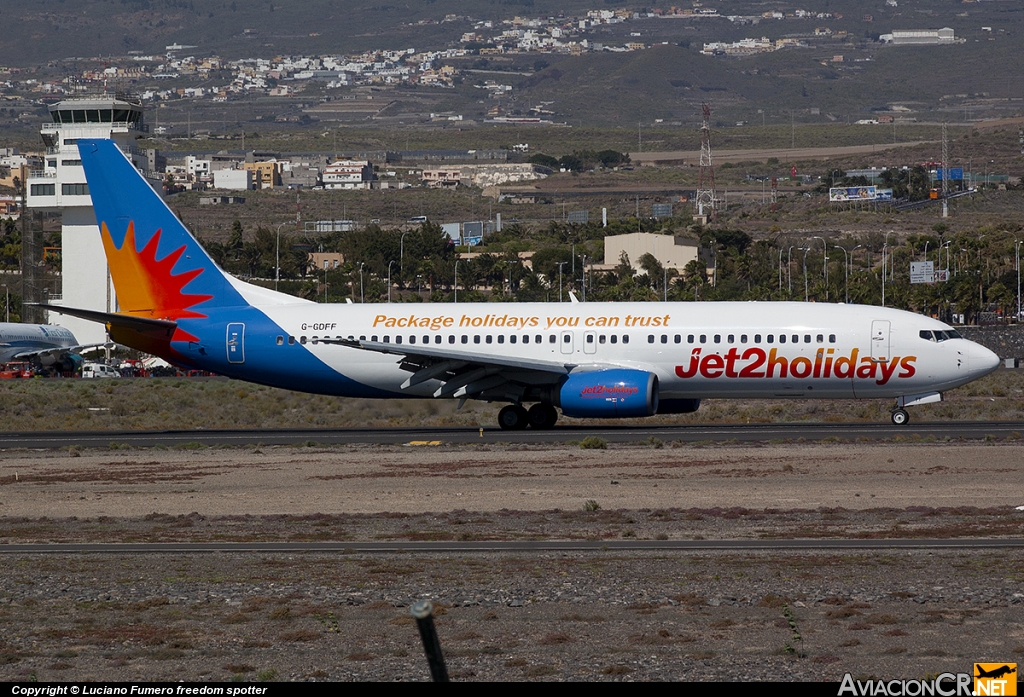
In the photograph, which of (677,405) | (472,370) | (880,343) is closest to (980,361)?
(880,343)

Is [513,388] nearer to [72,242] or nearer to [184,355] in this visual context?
[184,355]

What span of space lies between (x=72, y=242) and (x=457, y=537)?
81759 millimetres

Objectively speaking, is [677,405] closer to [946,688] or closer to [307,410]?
[307,410]

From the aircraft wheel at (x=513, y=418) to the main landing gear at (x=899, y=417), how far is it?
9867mm

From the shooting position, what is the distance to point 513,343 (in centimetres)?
3753

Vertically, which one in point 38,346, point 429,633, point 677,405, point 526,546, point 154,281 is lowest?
→ point 38,346

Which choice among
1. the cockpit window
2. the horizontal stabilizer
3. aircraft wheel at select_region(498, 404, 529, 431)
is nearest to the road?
aircraft wheel at select_region(498, 404, 529, 431)

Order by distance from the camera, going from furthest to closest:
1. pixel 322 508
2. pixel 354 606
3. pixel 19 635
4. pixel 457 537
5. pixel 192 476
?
pixel 192 476
pixel 322 508
pixel 457 537
pixel 354 606
pixel 19 635

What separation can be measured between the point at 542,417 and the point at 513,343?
224cm

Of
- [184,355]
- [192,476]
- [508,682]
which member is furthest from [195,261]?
[508,682]

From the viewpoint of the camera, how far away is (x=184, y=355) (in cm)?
3872

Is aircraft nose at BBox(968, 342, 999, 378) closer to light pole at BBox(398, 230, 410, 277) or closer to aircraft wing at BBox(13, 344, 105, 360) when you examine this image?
aircraft wing at BBox(13, 344, 105, 360)

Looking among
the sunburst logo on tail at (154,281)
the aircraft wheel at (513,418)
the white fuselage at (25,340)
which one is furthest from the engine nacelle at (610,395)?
the white fuselage at (25,340)

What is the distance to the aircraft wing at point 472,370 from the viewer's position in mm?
35969
